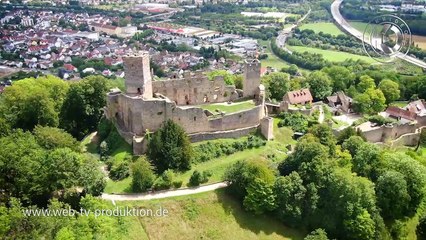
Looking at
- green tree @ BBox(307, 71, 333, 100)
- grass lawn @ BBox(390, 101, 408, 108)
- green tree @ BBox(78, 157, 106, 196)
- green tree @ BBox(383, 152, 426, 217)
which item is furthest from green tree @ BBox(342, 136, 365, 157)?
green tree @ BBox(78, 157, 106, 196)

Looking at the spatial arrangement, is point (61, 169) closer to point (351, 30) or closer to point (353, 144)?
point (353, 144)

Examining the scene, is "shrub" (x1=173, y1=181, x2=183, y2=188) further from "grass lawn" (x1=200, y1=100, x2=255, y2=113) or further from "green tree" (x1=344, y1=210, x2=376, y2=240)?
"green tree" (x1=344, y1=210, x2=376, y2=240)

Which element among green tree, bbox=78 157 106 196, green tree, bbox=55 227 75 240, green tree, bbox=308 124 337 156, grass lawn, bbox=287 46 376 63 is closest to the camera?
green tree, bbox=55 227 75 240

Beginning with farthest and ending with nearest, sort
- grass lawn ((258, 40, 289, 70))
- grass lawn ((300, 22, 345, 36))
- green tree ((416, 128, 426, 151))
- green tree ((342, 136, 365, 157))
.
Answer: grass lawn ((300, 22, 345, 36)) < grass lawn ((258, 40, 289, 70)) < green tree ((416, 128, 426, 151)) < green tree ((342, 136, 365, 157))

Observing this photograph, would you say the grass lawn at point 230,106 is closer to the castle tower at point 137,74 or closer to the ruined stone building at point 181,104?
the ruined stone building at point 181,104

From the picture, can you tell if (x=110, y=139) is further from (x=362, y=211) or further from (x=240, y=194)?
(x=362, y=211)

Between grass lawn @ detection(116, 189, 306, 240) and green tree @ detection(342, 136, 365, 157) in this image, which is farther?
green tree @ detection(342, 136, 365, 157)
